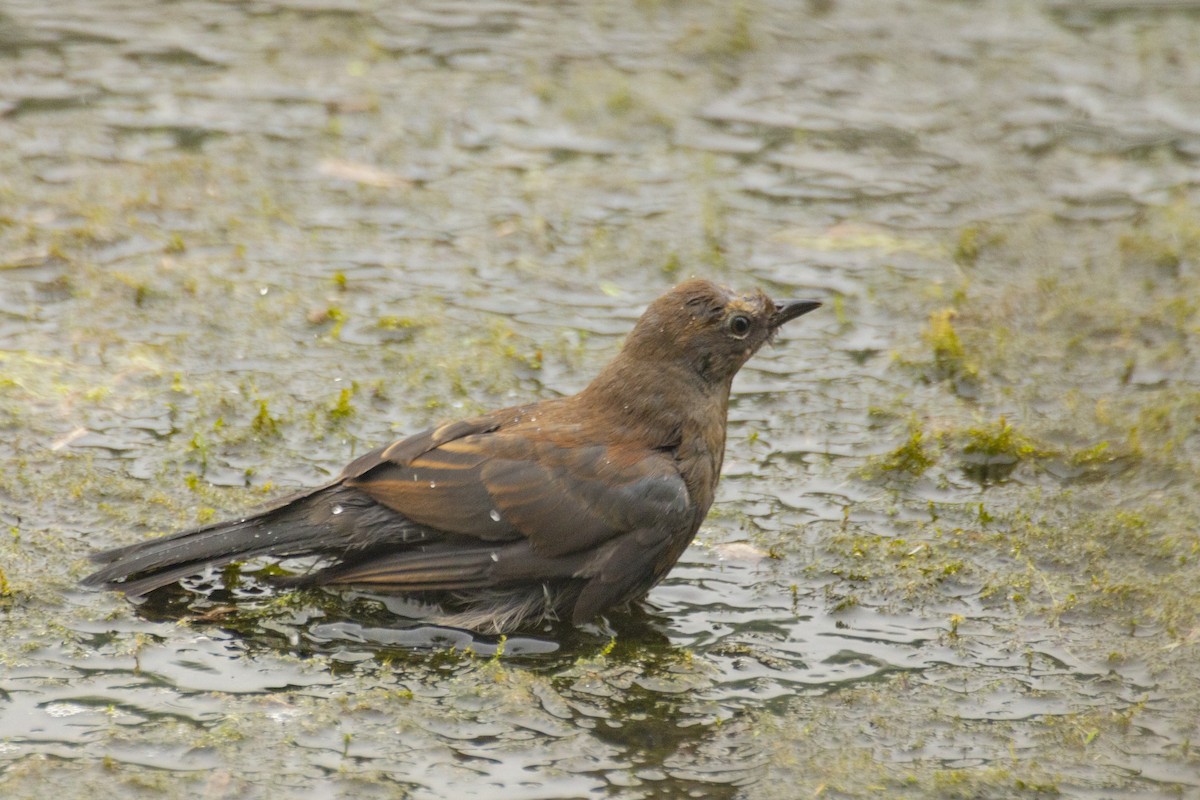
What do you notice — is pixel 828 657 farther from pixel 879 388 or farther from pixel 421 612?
pixel 879 388

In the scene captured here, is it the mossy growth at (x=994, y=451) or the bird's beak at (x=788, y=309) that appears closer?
the bird's beak at (x=788, y=309)

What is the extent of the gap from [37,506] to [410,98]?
197 inches

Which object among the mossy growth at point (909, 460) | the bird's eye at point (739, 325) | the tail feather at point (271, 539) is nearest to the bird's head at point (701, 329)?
the bird's eye at point (739, 325)

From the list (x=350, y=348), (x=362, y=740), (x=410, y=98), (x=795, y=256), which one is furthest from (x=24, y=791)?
(x=410, y=98)

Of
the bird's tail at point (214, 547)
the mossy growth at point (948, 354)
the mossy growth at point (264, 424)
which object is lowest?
the bird's tail at point (214, 547)

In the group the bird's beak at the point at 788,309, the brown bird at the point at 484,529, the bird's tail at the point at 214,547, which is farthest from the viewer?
the bird's beak at the point at 788,309

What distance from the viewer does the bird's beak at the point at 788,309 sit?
654 centimetres

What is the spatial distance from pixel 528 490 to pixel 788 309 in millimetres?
1538

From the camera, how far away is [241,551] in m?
5.58

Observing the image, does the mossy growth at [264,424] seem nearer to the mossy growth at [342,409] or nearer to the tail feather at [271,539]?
the mossy growth at [342,409]

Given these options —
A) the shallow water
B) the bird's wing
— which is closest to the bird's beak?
the shallow water

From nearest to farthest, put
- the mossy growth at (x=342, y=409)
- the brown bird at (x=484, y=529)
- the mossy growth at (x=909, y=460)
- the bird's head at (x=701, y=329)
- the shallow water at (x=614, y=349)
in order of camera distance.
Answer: the shallow water at (x=614, y=349), the brown bird at (x=484, y=529), the bird's head at (x=701, y=329), the mossy growth at (x=909, y=460), the mossy growth at (x=342, y=409)

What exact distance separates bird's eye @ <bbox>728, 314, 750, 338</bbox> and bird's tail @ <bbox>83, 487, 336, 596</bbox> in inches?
73.4

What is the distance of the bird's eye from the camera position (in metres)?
6.31
